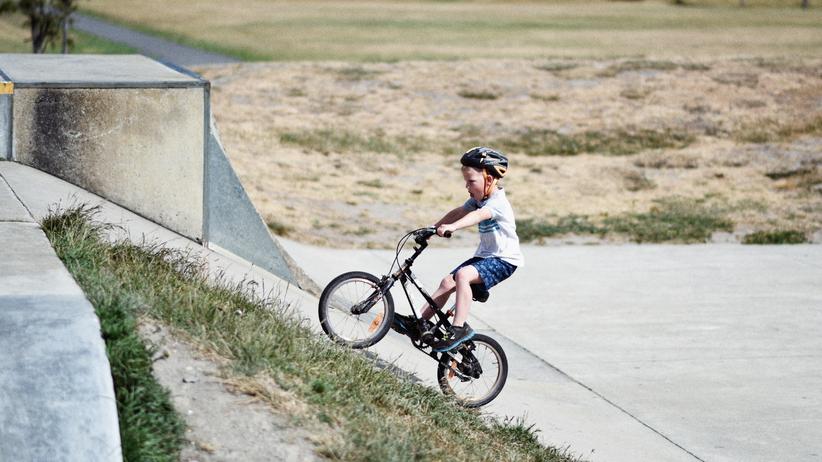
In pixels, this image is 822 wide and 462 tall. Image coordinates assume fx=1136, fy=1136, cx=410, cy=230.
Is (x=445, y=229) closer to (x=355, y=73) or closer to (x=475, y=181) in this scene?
(x=475, y=181)

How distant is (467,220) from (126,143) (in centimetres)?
380

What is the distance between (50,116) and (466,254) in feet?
20.0

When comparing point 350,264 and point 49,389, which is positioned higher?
point 49,389

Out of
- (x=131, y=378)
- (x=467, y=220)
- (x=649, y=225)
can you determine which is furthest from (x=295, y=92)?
(x=131, y=378)

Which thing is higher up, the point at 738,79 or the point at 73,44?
the point at 738,79

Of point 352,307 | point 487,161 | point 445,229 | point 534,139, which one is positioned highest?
point 487,161

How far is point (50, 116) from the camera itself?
9.51 meters

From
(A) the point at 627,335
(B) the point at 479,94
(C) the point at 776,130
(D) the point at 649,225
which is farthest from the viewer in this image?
(B) the point at 479,94

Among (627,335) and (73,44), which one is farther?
(73,44)

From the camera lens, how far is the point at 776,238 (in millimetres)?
15484

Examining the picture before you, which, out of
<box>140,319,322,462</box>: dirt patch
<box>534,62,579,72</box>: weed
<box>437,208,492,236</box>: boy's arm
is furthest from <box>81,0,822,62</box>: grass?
<box>140,319,322,462</box>: dirt patch

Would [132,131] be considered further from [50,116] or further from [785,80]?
[785,80]

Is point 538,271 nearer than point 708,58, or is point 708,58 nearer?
point 538,271

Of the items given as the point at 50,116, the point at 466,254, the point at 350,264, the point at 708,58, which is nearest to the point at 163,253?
the point at 50,116
